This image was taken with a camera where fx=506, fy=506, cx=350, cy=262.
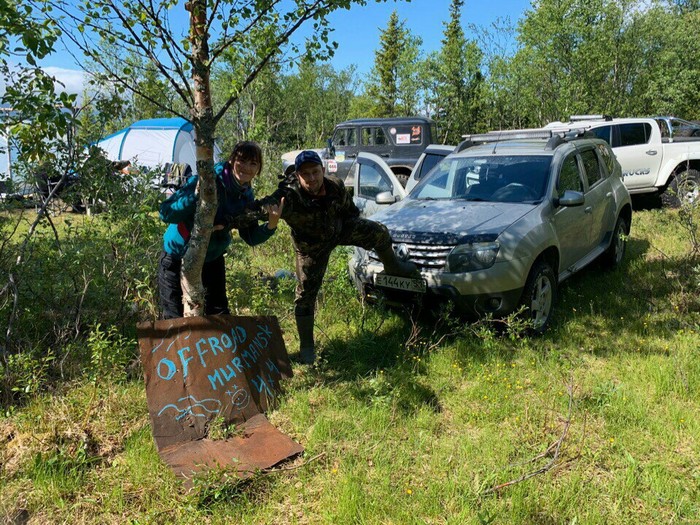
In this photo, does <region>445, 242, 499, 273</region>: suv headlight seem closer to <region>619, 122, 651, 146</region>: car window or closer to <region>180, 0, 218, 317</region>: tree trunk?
<region>180, 0, 218, 317</region>: tree trunk

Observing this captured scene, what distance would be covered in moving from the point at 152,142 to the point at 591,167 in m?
13.5

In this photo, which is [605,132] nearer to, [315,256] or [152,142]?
[315,256]

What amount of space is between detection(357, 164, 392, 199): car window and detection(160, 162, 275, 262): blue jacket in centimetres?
385

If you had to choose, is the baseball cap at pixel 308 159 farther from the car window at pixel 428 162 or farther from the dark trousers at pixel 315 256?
the car window at pixel 428 162

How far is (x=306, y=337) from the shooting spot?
405cm

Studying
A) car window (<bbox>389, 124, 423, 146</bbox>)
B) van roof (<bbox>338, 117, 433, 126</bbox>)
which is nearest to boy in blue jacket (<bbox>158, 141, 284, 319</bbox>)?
car window (<bbox>389, 124, 423, 146</bbox>)

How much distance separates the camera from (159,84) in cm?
326

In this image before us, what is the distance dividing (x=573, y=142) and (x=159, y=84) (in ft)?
14.9

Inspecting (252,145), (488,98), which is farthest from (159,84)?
(488,98)

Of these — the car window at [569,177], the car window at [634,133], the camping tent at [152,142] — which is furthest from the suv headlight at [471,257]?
the camping tent at [152,142]

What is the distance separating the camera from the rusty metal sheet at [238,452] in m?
2.79

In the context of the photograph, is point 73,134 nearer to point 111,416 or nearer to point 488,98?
point 111,416

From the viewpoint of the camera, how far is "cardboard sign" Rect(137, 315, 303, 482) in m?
3.00

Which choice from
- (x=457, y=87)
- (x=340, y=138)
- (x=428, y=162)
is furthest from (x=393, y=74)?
(x=428, y=162)
